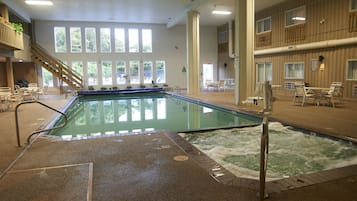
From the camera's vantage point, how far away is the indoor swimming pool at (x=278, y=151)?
142 inches

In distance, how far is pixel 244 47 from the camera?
8.55 meters

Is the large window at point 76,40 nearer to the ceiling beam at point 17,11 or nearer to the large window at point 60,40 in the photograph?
the large window at point 60,40

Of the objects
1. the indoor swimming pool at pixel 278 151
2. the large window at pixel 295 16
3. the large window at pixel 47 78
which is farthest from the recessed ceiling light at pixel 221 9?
the large window at pixel 47 78

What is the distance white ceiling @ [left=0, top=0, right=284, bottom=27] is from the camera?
11711mm

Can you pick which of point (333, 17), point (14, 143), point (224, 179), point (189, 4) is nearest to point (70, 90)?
point (189, 4)

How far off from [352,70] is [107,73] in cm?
1332

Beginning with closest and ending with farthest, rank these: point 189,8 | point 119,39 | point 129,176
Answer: point 129,176, point 189,8, point 119,39

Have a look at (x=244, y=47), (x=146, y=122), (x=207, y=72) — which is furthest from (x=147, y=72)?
(x=146, y=122)

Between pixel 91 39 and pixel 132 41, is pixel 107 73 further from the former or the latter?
pixel 132 41

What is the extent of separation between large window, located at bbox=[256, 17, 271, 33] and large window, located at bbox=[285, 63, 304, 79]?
90.0 inches

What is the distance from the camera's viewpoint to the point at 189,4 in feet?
40.6

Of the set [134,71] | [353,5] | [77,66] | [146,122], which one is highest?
[353,5]

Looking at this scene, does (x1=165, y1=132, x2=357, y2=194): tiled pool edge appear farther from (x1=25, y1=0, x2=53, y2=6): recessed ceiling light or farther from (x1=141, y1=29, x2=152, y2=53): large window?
(x1=141, y1=29, x2=152, y2=53): large window

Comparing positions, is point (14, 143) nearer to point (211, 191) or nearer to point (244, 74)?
point (211, 191)
